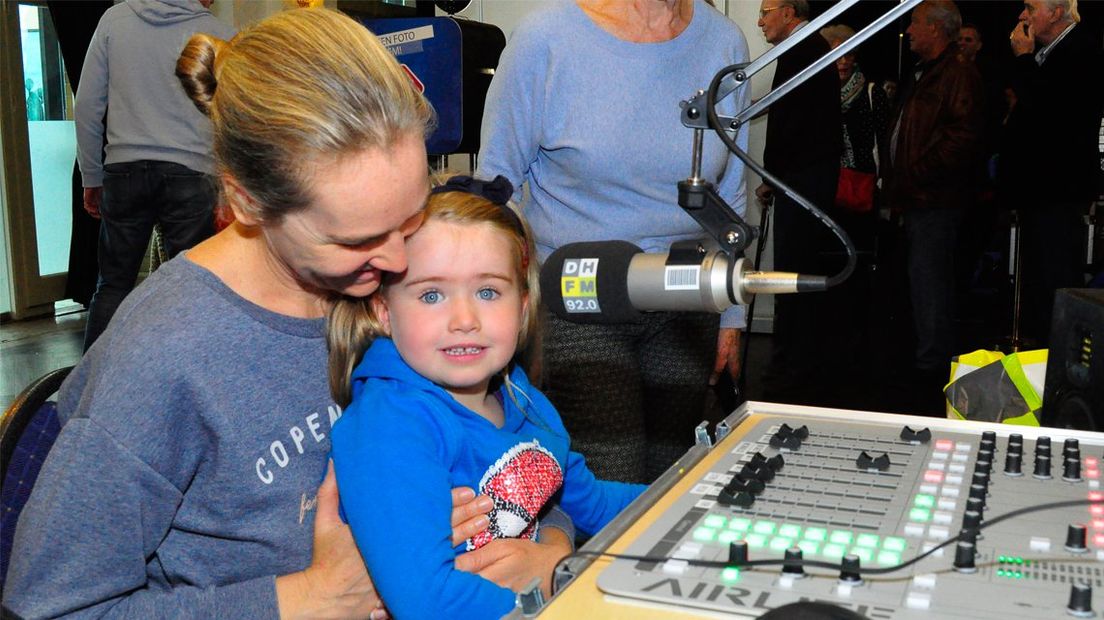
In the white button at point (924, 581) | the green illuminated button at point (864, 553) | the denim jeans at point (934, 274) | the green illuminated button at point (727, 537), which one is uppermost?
the white button at point (924, 581)

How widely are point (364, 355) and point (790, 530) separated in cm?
59

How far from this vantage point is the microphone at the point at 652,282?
0.95 m

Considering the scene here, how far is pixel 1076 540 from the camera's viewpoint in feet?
3.05

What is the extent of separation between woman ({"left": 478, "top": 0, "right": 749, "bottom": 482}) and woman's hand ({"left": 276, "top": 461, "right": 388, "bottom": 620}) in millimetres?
739

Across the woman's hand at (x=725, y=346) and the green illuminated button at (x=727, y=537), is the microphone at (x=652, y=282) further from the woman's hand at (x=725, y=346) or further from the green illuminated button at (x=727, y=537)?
the woman's hand at (x=725, y=346)

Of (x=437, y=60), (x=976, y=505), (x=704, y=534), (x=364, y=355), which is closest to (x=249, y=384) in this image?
(x=364, y=355)

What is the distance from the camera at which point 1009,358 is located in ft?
5.57

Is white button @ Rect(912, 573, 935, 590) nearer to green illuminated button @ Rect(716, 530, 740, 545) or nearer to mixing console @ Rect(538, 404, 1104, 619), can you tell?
mixing console @ Rect(538, 404, 1104, 619)

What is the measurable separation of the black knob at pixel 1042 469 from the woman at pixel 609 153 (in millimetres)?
874

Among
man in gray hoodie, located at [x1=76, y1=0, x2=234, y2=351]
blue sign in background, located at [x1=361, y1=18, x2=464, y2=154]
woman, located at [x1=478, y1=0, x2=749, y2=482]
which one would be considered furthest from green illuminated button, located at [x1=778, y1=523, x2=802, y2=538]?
man in gray hoodie, located at [x1=76, y1=0, x2=234, y2=351]

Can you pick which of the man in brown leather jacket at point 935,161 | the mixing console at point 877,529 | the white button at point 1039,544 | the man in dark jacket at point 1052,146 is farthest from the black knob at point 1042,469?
the man in brown leather jacket at point 935,161

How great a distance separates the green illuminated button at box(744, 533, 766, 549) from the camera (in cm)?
94

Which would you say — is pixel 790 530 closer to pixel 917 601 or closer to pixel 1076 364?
pixel 917 601

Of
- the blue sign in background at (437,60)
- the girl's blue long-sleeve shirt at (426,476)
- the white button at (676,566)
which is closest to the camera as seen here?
the white button at (676,566)
